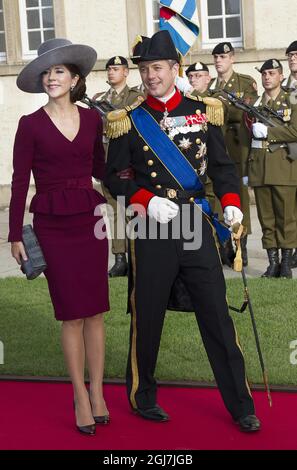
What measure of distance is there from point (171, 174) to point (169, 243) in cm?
35

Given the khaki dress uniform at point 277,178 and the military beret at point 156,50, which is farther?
the khaki dress uniform at point 277,178

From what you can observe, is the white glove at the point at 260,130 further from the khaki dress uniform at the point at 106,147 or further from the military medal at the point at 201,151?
the military medal at the point at 201,151

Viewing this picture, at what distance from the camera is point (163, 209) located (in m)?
5.59

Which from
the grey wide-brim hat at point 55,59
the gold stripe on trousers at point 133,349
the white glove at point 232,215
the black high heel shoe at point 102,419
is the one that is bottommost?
the black high heel shoe at point 102,419

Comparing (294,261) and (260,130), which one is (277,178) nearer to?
(260,130)

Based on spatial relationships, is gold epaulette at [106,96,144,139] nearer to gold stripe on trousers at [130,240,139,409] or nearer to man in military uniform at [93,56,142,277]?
gold stripe on trousers at [130,240,139,409]

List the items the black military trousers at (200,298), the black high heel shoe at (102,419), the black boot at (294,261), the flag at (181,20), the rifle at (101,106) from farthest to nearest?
1. the rifle at (101,106)
2. the black boot at (294,261)
3. the flag at (181,20)
4. the black high heel shoe at (102,419)
5. the black military trousers at (200,298)

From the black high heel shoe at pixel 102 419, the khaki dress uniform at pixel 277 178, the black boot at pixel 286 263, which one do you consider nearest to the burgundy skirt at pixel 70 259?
the black high heel shoe at pixel 102 419

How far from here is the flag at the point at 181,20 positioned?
8320 millimetres

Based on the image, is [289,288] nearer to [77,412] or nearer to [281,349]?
[281,349]

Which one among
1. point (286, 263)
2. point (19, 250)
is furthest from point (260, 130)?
point (19, 250)

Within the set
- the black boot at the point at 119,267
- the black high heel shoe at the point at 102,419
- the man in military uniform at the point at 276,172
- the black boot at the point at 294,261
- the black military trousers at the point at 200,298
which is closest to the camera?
the black military trousers at the point at 200,298

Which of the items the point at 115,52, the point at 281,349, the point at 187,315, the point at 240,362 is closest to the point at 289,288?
the point at 187,315

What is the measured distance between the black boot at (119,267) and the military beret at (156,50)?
495cm
